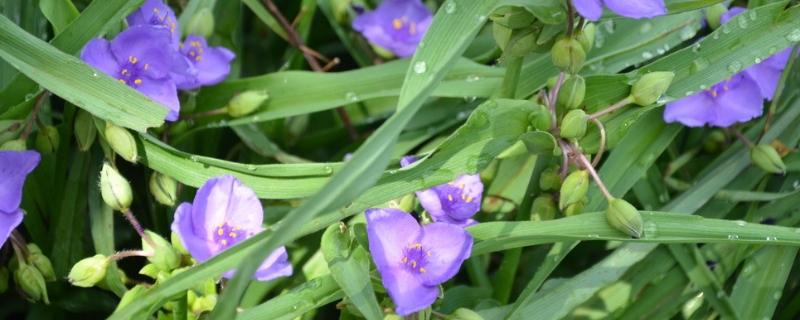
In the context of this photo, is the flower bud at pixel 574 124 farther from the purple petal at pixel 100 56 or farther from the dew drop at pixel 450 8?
the purple petal at pixel 100 56

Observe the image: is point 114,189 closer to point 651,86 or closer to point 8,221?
point 8,221

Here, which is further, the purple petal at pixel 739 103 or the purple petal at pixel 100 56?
the purple petal at pixel 739 103

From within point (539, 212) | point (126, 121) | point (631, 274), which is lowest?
point (631, 274)

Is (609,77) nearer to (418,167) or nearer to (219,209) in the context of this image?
(418,167)

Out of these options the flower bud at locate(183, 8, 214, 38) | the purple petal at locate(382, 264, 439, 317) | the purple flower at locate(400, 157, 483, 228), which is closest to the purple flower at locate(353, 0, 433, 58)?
the flower bud at locate(183, 8, 214, 38)

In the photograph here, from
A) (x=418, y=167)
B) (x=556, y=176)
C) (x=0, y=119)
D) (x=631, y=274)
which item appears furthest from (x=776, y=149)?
(x=0, y=119)

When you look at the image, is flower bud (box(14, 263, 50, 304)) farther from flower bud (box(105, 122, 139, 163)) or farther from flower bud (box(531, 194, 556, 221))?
flower bud (box(531, 194, 556, 221))

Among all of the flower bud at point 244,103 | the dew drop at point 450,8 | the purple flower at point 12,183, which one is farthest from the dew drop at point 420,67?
the purple flower at point 12,183
